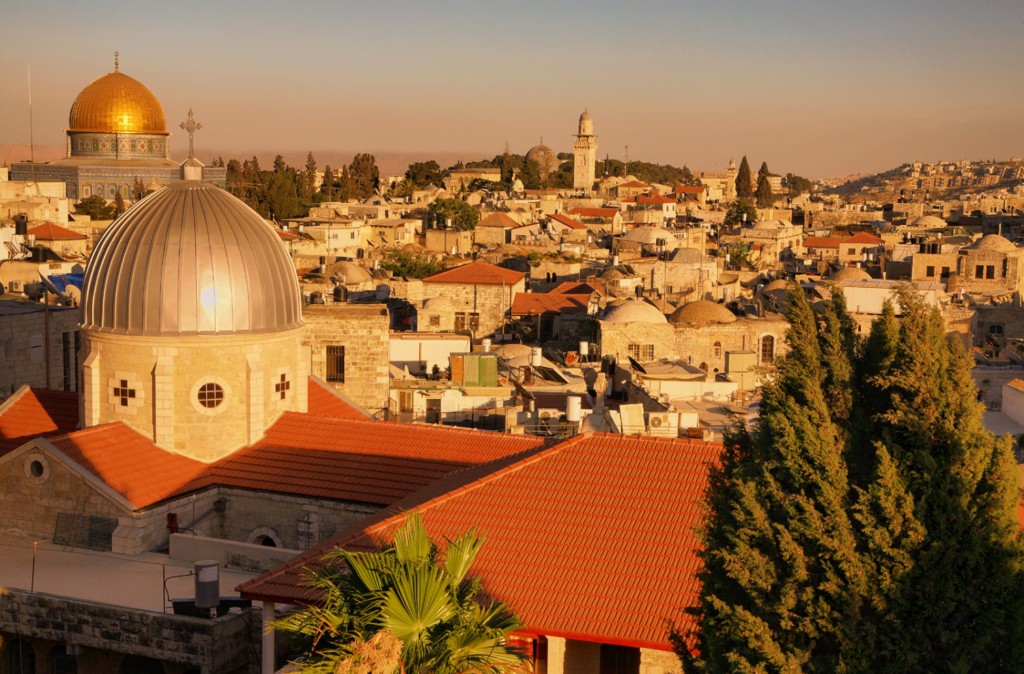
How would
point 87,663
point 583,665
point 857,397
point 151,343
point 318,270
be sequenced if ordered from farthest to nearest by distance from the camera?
point 318,270, point 151,343, point 87,663, point 583,665, point 857,397

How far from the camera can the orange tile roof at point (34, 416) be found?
21.0m

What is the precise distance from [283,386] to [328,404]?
1.94m

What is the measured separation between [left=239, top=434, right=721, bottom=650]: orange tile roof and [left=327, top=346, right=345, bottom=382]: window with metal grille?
10709 millimetres

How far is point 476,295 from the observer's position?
4888 centimetres

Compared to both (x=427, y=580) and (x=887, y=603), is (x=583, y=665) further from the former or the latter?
(x=887, y=603)

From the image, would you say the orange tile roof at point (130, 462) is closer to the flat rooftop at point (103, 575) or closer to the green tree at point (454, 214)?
the flat rooftop at point (103, 575)

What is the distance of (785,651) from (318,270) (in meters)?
45.5

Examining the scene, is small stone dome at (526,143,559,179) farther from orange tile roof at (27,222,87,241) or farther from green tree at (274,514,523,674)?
green tree at (274,514,523,674)

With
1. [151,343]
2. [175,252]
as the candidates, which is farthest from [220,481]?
[175,252]

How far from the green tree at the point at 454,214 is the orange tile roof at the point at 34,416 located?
2446 inches

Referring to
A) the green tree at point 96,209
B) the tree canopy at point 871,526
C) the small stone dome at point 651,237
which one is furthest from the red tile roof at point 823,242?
the tree canopy at point 871,526

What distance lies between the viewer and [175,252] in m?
19.4

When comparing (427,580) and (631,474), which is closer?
(427,580)

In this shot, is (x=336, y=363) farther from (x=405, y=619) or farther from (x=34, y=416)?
(x=405, y=619)
